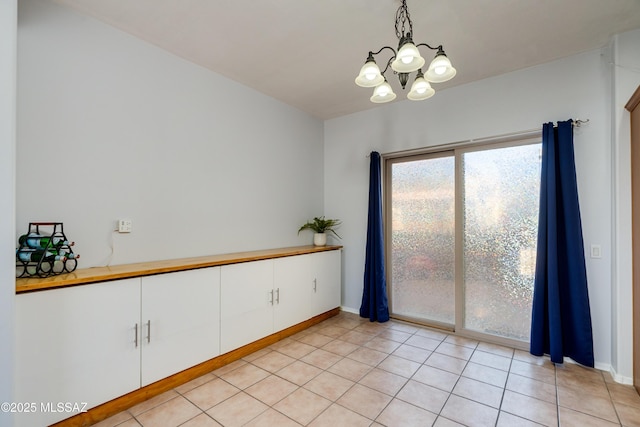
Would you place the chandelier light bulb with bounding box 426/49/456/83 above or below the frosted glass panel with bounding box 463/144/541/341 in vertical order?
above

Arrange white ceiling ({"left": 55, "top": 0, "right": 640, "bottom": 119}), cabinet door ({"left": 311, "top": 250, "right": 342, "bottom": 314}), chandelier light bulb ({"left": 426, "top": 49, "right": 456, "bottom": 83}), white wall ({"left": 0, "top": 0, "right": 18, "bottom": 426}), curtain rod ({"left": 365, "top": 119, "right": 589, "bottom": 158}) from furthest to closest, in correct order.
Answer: cabinet door ({"left": 311, "top": 250, "right": 342, "bottom": 314}), curtain rod ({"left": 365, "top": 119, "right": 589, "bottom": 158}), white ceiling ({"left": 55, "top": 0, "right": 640, "bottom": 119}), chandelier light bulb ({"left": 426, "top": 49, "right": 456, "bottom": 83}), white wall ({"left": 0, "top": 0, "right": 18, "bottom": 426})

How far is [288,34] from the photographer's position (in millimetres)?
2465

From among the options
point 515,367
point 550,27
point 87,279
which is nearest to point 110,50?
point 87,279

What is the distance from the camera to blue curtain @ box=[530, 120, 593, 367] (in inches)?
101

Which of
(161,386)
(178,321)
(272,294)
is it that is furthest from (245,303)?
(161,386)

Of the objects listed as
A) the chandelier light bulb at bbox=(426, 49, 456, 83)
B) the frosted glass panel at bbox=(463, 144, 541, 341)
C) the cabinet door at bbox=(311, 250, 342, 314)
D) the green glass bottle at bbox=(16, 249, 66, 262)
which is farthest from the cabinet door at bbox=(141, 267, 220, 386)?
the frosted glass panel at bbox=(463, 144, 541, 341)

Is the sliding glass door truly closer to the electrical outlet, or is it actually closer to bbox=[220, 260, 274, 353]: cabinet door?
bbox=[220, 260, 274, 353]: cabinet door

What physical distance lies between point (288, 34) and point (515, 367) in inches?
137

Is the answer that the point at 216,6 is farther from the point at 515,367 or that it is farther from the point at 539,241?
the point at 515,367

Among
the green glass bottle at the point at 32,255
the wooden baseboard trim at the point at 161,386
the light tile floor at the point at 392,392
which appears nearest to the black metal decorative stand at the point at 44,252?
the green glass bottle at the point at 32,255

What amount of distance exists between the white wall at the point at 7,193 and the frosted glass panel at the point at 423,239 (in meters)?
3.54

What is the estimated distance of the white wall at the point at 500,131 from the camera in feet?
8.55

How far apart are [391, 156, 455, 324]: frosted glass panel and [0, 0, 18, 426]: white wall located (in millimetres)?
3540

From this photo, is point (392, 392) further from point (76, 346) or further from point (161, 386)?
point (76, 346)
